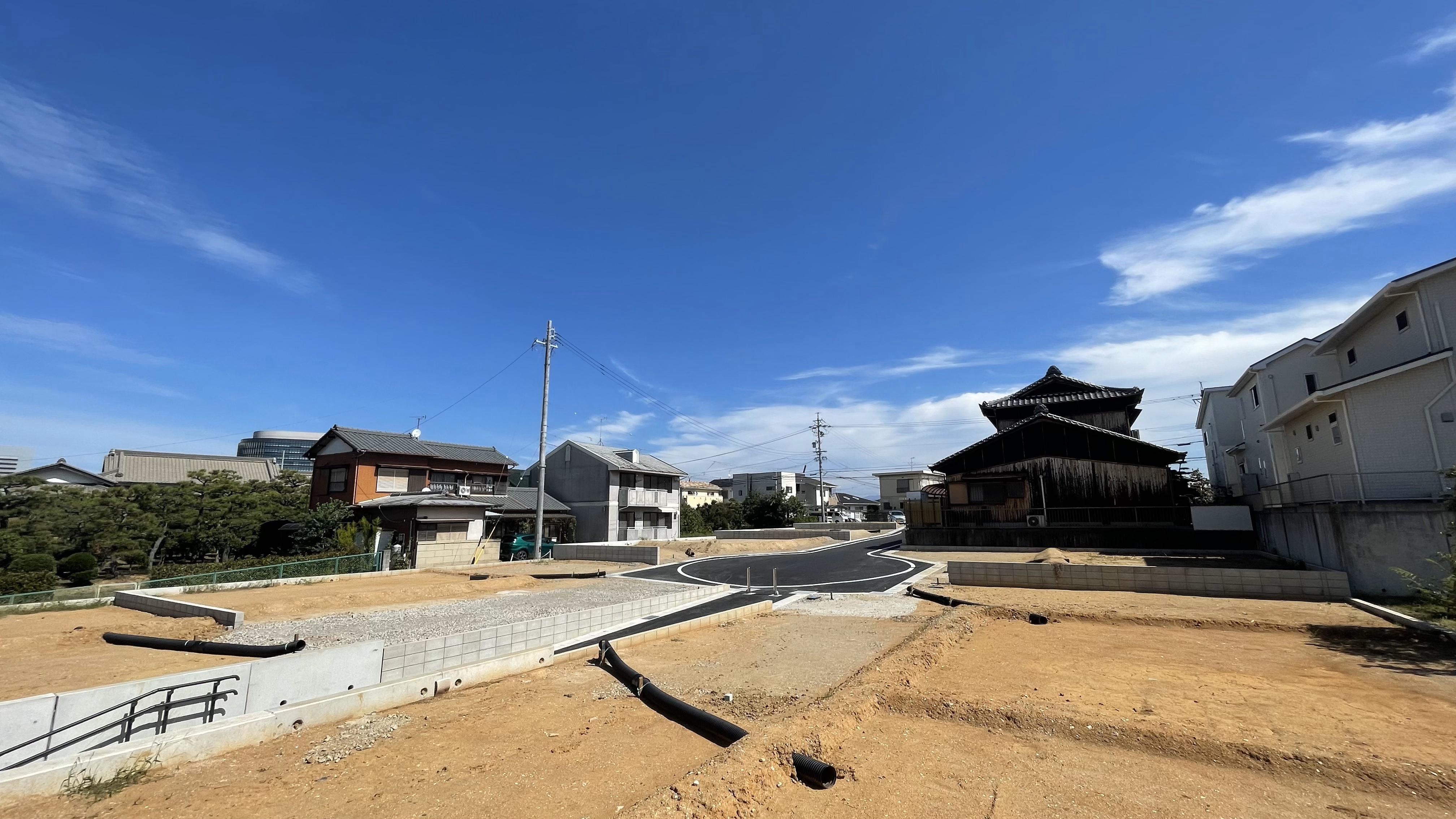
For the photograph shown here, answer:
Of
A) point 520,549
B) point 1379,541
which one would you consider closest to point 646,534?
point 520,549

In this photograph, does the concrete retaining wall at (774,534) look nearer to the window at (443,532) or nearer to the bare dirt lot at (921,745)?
the window at (443,532)

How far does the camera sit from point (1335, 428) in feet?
54.7

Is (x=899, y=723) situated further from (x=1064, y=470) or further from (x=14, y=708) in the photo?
(x=1064, y=470)

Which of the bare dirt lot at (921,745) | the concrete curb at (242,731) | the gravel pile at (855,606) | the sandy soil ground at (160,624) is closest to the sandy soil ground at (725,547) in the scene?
the sandy soil ground at (160,624)

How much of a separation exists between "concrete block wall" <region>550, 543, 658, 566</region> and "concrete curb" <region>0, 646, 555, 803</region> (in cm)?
1774

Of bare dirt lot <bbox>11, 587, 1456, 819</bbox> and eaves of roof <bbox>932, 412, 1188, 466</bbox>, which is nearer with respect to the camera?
bare dirt lot <bbox>11, 587, 1456, 819</bbox>

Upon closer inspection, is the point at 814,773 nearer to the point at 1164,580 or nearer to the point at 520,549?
the point at 1164,580

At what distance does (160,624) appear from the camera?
41.9 ft

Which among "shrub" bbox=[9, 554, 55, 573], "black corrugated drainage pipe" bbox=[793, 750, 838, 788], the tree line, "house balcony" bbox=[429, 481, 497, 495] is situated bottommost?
"black corrugated drainage pipe" bbox=[793, 750, 838, 788]

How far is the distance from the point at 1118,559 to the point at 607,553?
72.5ft

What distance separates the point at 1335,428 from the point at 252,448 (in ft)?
538

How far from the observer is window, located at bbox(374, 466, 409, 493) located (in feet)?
101

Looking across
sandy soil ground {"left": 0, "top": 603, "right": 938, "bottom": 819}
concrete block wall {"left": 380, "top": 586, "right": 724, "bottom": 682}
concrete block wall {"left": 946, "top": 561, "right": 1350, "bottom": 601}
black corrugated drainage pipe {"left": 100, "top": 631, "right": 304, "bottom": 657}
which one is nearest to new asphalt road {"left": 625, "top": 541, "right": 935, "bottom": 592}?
concrete block wall {"left": 946, "top": 561, "right": 1350, "bottom": 601}

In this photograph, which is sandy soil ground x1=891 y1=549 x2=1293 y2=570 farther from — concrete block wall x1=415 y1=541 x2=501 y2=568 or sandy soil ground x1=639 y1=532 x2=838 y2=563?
concrete block wall x1=415 y1=541 x2=501 y2=568
